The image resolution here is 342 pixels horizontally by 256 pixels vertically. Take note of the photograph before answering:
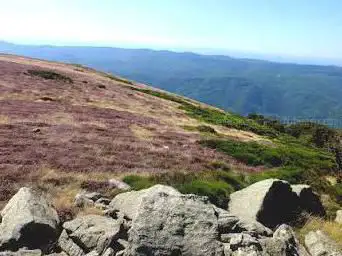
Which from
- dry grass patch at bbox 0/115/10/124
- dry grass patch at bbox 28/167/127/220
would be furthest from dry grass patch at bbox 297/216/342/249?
dry grass patch at bbox 0/115/10/124

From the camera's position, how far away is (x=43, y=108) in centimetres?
4481

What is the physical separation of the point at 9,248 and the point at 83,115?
95.3ft

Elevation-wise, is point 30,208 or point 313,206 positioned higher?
point 30,208

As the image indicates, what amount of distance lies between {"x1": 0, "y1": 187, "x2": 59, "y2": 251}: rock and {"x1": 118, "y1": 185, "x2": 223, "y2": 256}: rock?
308cm

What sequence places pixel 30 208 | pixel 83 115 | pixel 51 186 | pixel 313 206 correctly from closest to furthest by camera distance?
pixel 30 208 → pixel 51 186 → pixel 313 206 → pixel 83 115

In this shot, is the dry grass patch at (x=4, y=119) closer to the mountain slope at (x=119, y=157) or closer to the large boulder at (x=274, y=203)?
the mountain slope at (x=119, y=157)

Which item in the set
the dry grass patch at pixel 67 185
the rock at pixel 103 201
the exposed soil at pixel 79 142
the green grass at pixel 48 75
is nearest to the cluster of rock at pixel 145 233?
the dry grass patch at pixel 67 185

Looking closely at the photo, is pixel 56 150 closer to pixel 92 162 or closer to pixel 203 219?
pixel 92 162

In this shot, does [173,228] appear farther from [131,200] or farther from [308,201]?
[308,201]

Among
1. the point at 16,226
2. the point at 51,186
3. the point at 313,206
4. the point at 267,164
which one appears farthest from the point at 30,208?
the point at 267,164

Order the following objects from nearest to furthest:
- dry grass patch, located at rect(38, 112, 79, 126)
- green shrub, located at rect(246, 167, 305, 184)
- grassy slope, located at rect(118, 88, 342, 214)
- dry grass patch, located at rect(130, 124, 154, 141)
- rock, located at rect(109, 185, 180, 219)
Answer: rock, located at rect(109, 185, 180, 219)
grassy slope, located at rect(118, 88, 342, 214)
green shrub, located at rect(246, 167, 305, 184)
dry grass patch, located at rect(130, 124, 154, 141)
dry grass patch, located at rect(38, 112, 79, 126)

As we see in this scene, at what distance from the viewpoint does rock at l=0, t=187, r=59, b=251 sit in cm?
1566

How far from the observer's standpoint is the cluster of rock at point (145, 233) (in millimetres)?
15312

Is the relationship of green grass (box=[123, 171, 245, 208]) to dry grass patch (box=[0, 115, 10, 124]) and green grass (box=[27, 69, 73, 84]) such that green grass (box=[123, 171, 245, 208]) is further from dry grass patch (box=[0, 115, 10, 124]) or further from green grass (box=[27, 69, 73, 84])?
green grass (box=[27, 69, 73, 84])
